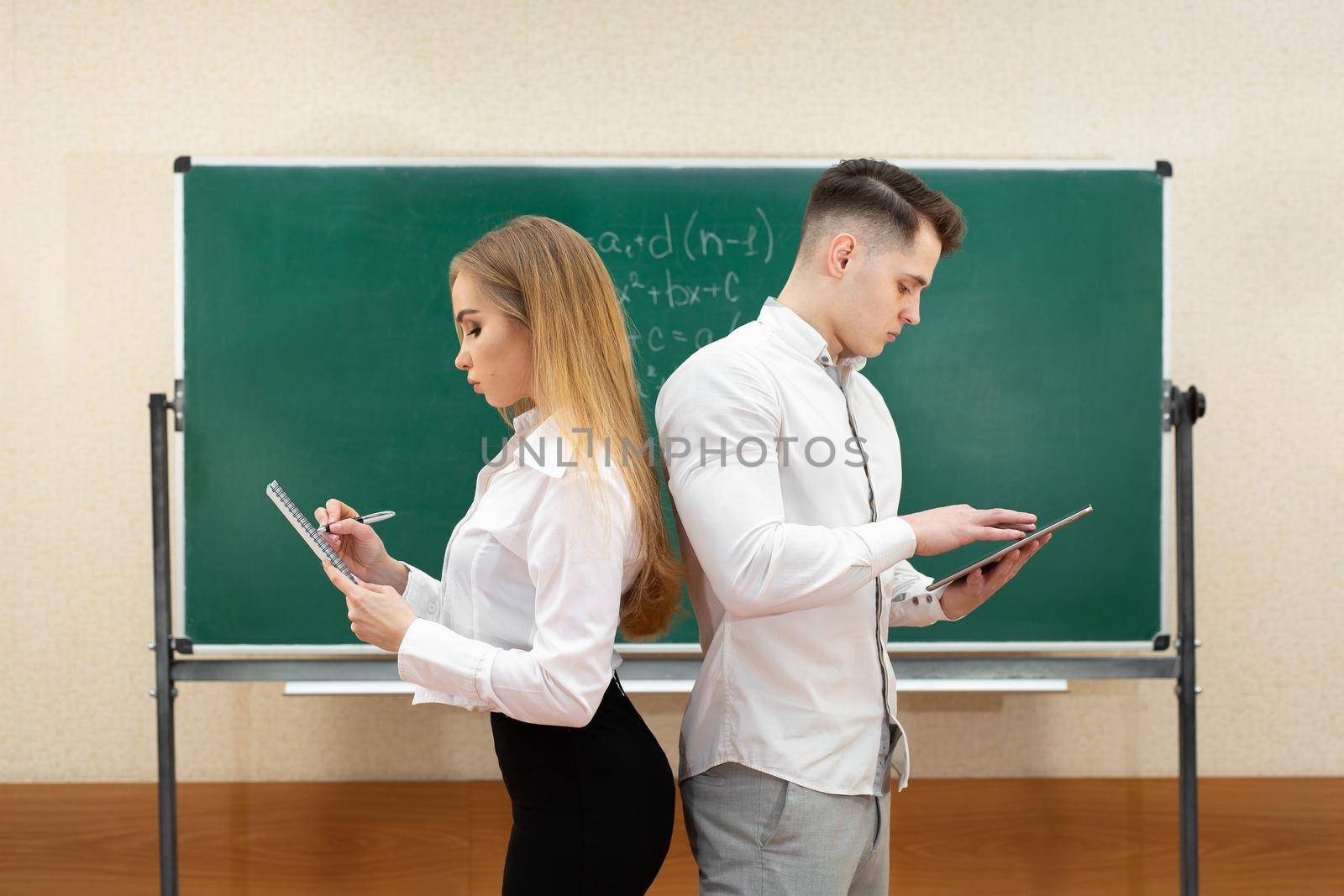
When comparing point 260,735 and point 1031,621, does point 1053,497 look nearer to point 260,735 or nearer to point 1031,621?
point 1031,621

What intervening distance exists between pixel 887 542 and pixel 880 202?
1.41 ft

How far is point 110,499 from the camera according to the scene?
232 centimetres

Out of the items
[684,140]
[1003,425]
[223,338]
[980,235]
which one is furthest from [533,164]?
[1003,425]

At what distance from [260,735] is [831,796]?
1.74 meters

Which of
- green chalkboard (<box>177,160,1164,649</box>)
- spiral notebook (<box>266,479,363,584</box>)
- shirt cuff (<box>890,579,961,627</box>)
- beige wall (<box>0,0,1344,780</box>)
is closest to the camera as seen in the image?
spiral notebook (<box>266,479,363,584</box>)

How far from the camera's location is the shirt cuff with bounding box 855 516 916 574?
102cm

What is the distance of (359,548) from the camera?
131cm

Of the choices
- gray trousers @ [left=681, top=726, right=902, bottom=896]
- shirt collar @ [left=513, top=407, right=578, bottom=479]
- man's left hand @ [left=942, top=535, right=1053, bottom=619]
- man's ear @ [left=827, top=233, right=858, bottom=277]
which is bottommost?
gray trousers @ [left=681, top=726, right=902, bottom=896]

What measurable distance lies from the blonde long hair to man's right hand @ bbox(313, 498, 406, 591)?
0.35m

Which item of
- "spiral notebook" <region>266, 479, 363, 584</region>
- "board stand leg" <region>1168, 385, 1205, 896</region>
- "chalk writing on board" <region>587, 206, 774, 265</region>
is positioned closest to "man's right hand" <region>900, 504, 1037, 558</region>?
"spiral notebook" <region>266, 479, 363, 584</region>

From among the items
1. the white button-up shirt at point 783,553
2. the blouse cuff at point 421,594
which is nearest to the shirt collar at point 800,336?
the white button-up shirt at point 783,553

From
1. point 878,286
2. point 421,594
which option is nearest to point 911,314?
point 878,286

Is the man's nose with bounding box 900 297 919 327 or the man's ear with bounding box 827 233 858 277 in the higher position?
the man's ear with bounding box 827 233 858 277

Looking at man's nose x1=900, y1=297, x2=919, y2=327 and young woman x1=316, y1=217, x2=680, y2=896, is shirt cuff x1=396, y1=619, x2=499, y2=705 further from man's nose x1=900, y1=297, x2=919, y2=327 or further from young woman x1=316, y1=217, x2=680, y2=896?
man's nose x1=900, y1=297, x2=919, y2=327
